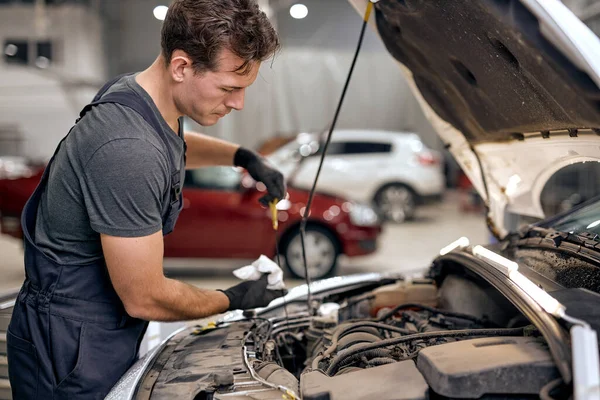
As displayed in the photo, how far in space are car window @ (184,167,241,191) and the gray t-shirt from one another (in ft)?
13.7

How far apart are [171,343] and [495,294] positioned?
1.15 m

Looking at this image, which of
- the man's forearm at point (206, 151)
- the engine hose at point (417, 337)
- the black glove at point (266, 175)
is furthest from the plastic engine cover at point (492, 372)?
the man's forearm at point (206, 151)

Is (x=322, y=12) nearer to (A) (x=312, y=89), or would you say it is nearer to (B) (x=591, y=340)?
(A) (x=312, y=89)

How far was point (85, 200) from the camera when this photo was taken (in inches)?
61.4

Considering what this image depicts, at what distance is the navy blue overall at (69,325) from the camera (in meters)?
1.67

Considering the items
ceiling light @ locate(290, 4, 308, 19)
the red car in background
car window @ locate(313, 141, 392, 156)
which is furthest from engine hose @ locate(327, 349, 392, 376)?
ceiling light @ locate(290, 4, 308, 19)

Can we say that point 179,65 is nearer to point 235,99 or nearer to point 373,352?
point 235,99

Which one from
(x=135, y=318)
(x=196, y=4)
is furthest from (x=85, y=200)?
(x=196, y=4)

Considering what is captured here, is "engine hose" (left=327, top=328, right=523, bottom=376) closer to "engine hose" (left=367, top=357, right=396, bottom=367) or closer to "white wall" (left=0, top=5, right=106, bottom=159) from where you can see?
"engine hose" (left=367, top=357, right=396, bottom=367)

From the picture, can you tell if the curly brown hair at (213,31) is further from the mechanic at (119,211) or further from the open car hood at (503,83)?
the open car hood at (503,83)

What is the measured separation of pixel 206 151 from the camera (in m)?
2.49

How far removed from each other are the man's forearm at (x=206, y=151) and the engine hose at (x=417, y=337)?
113cm

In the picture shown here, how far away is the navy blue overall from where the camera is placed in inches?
65.9

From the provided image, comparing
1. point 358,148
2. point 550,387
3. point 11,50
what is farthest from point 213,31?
point 11,50
